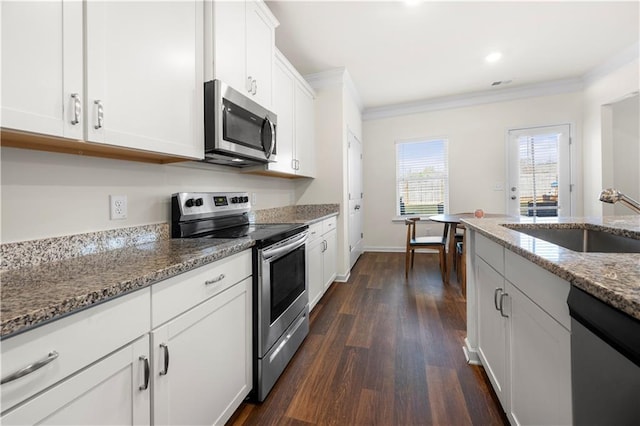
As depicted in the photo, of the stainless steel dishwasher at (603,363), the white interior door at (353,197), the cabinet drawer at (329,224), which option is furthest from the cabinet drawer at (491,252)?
the white interior door at (353,197)

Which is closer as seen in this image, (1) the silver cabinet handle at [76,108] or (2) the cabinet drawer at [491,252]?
(1) the silver cabinet handle at [76,108]

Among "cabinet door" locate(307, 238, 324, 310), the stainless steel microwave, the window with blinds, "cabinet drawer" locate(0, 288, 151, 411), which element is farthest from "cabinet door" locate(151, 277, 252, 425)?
the window with blinds

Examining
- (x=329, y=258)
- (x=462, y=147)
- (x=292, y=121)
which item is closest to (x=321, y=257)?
(x=329, y=258)

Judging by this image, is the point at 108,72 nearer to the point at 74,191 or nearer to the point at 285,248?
the point at 74,191

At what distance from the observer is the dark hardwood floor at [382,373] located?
133 cm

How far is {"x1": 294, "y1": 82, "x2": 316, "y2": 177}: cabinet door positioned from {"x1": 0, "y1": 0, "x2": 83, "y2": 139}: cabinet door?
80.7 inches

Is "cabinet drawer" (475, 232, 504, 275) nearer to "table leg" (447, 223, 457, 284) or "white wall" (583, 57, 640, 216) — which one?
"table leg" (447, 223, 457, 284)

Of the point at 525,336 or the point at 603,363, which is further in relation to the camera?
the point at 525,336

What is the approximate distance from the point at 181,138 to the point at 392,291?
8.50ft

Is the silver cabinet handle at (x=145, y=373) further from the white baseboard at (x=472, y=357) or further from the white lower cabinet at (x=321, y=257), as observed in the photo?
the white baseboard at (x=472, y=357)

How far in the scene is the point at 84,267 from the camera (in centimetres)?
93

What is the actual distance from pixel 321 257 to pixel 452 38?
266 cm

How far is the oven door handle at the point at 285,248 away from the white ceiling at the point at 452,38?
1969 mm

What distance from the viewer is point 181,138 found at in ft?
4.44
